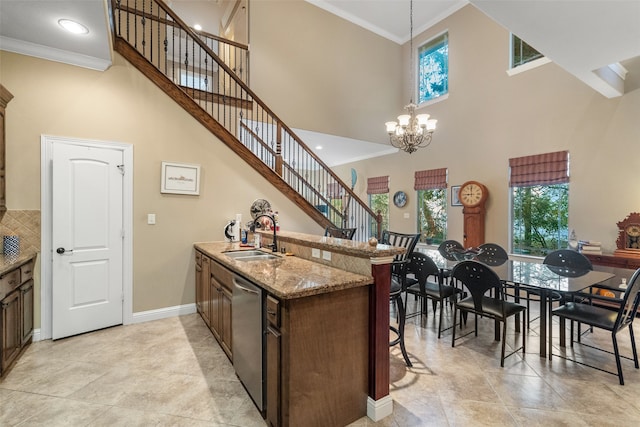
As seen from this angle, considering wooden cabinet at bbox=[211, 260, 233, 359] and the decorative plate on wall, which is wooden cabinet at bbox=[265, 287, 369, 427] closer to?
wooden cabinet at bbox=[211, 260, 233, 359]

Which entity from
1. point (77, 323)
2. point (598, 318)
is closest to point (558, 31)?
point (598, 318)

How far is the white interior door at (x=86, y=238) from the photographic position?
309 cm

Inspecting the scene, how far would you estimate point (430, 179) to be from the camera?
6590mm

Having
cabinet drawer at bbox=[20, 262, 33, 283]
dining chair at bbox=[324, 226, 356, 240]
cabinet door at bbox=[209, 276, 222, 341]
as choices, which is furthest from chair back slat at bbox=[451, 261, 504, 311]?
cabinet drawer at bbox=[20, 262, 33, 283]

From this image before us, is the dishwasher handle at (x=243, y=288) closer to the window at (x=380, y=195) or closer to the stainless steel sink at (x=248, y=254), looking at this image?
the stainless steel sink at (x=248, y=254)

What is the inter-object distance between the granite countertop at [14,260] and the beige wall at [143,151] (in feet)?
1.54

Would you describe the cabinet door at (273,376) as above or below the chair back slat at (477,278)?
below

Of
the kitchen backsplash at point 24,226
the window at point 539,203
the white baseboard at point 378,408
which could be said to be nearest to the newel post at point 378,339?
the white baseboard at point 378,408

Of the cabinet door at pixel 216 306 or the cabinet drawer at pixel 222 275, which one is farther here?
the cabinet door at pixel 216 306

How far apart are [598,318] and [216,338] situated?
3529mm

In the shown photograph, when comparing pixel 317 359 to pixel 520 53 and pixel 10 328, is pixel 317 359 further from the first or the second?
pixel 520 53

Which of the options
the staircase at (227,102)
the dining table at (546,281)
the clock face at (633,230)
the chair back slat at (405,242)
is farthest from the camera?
the clock face at (633,230)

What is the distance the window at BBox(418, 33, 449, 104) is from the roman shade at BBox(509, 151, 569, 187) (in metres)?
2.38

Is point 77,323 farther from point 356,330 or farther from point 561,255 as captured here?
point 561,255
